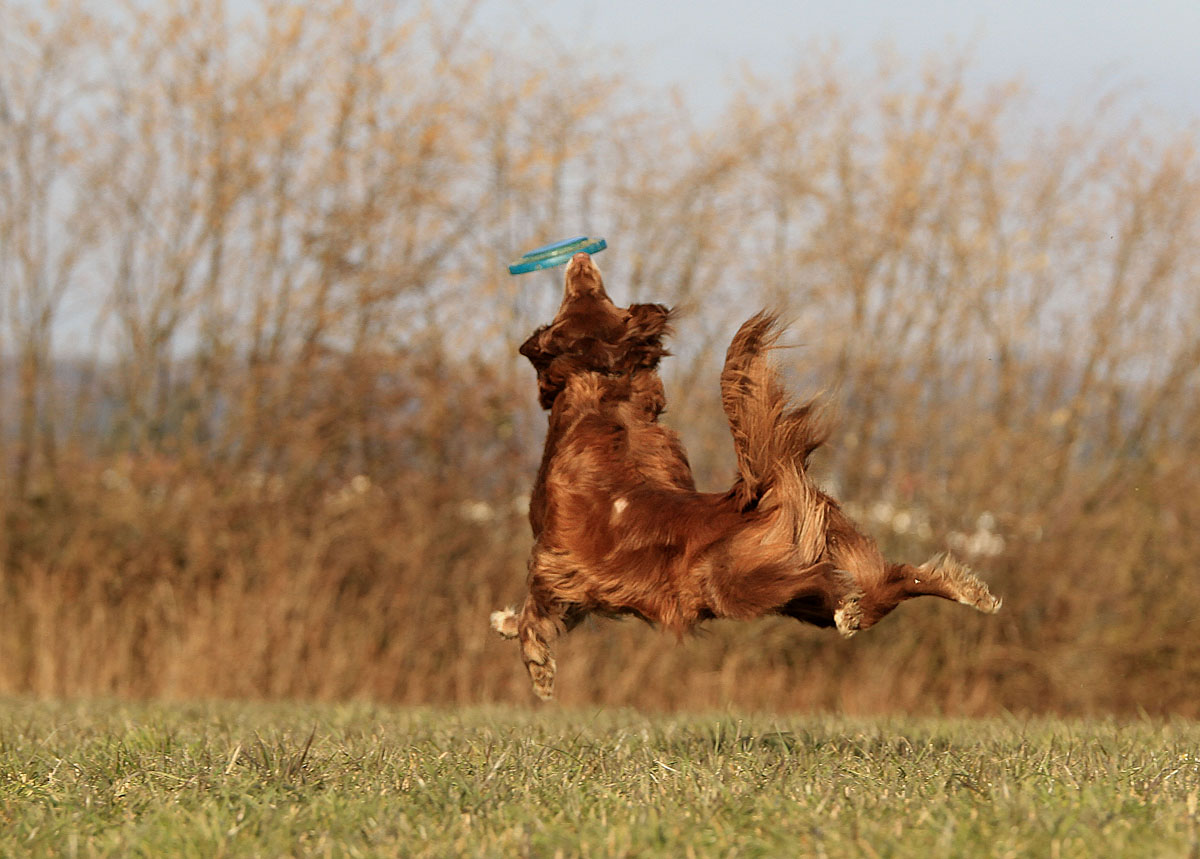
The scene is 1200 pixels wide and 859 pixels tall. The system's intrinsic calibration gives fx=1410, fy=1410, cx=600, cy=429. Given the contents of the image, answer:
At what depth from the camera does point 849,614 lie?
13.2ft

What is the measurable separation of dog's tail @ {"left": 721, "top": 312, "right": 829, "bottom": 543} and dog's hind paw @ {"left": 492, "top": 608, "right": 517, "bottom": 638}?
1.07m

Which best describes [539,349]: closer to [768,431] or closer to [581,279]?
[581,279]

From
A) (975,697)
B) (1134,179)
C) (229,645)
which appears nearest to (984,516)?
(975,697)

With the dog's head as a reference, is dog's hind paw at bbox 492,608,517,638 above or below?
below

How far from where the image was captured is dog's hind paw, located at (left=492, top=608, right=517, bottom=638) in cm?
487

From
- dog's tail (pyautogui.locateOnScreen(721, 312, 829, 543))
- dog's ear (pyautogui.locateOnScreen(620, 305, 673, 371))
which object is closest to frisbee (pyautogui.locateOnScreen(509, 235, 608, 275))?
dog's ear (pyautogui.locateOnScreen(620, 305, 673, 371))

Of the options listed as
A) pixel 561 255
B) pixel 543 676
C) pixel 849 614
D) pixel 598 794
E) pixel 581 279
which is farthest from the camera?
pixel 561 255

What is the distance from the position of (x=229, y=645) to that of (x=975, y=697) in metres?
5.78

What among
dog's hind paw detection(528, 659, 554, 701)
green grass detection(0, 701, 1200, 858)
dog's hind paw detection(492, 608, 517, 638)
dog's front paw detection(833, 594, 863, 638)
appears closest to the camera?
green grass detection(0, 701, 1200, 858)

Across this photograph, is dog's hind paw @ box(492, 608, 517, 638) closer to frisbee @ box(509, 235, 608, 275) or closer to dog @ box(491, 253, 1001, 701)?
dog @ box(491, 253, 1001, 701)

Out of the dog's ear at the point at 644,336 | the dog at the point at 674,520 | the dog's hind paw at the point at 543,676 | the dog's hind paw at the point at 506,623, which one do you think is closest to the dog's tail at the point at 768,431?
the dog at the point at 674,520

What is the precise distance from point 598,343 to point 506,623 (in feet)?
3.36

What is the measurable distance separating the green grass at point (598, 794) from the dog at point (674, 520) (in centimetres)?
48

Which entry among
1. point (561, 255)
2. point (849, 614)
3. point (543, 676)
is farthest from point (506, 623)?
point (561, 255)
